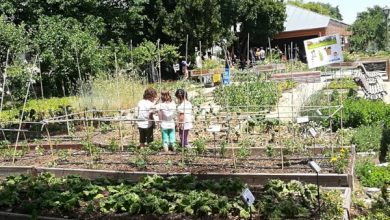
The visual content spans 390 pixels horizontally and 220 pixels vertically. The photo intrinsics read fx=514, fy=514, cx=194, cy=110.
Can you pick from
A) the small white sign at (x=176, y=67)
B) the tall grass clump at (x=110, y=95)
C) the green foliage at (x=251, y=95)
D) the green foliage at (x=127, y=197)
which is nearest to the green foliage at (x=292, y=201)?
the green foliage at (x=127, y=197)

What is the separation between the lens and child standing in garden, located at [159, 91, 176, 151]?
8773 millimetres

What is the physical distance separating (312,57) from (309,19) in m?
33.0

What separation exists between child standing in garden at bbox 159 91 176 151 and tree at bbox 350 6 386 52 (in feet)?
109

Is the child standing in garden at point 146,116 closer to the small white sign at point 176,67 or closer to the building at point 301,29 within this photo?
the small white sign at point 176,67

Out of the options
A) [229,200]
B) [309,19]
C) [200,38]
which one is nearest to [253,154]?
[229,200]

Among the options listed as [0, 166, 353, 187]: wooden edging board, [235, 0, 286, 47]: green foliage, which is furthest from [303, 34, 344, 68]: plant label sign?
[235, 0, 286, 47]: green foliage

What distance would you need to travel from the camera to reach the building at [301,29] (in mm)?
39344

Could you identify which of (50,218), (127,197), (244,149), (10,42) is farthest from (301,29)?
(50,218)

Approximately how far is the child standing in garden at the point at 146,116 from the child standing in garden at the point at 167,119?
266 millimetres

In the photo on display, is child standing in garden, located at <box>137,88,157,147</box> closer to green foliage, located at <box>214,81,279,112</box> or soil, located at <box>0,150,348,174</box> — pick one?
soil, located at <box>0,150,348,174</box>

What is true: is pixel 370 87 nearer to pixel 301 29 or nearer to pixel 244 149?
pixel 244 149

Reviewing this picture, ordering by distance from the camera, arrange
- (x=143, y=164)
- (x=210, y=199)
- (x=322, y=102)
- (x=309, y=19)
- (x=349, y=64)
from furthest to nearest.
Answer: (x=309, y=19), (x=349, y=64), (x=322, y=102), (x=143, y=164), (x=210, y=199)

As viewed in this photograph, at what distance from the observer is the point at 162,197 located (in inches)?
229

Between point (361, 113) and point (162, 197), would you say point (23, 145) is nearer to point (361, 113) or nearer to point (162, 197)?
point (162, 197)
